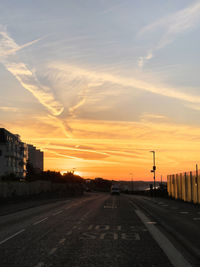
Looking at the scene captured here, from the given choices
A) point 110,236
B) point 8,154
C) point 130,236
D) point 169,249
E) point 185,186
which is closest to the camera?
point 169,249

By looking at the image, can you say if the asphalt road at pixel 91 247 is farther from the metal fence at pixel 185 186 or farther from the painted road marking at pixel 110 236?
the metal fence at pixel 185 186

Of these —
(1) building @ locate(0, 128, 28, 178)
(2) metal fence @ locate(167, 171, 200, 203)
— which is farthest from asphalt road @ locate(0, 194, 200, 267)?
(1) building @ locate(0, 128, 28, 178)

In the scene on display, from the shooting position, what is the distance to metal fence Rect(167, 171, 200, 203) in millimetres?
39219

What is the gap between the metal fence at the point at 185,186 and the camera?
3922cm

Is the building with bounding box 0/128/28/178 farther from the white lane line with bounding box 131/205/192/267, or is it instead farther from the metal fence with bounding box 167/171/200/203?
the white lane line with bounding box 131/205/192/267

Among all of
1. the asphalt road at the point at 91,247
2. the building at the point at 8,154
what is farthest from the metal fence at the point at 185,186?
the building at the point at 8,154

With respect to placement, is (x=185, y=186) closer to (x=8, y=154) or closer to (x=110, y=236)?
(x=110, y=236)

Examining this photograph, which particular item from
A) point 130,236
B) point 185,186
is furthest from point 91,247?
point 185,186

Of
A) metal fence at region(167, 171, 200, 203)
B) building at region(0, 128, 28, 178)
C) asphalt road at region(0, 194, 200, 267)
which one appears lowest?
asphalt road at region(0, 194, 200, 267)

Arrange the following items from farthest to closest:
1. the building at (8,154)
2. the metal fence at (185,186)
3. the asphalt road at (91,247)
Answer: the building at (8,154) < the metal fence at (185,186) < the asphalt road at (91,247)

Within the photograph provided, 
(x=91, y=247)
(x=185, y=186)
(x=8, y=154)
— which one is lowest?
(x=91, y=247)

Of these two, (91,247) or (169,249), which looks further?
(91,247)

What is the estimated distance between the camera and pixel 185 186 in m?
45.9

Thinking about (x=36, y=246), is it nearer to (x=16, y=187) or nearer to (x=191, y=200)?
(x=191, y=200)
